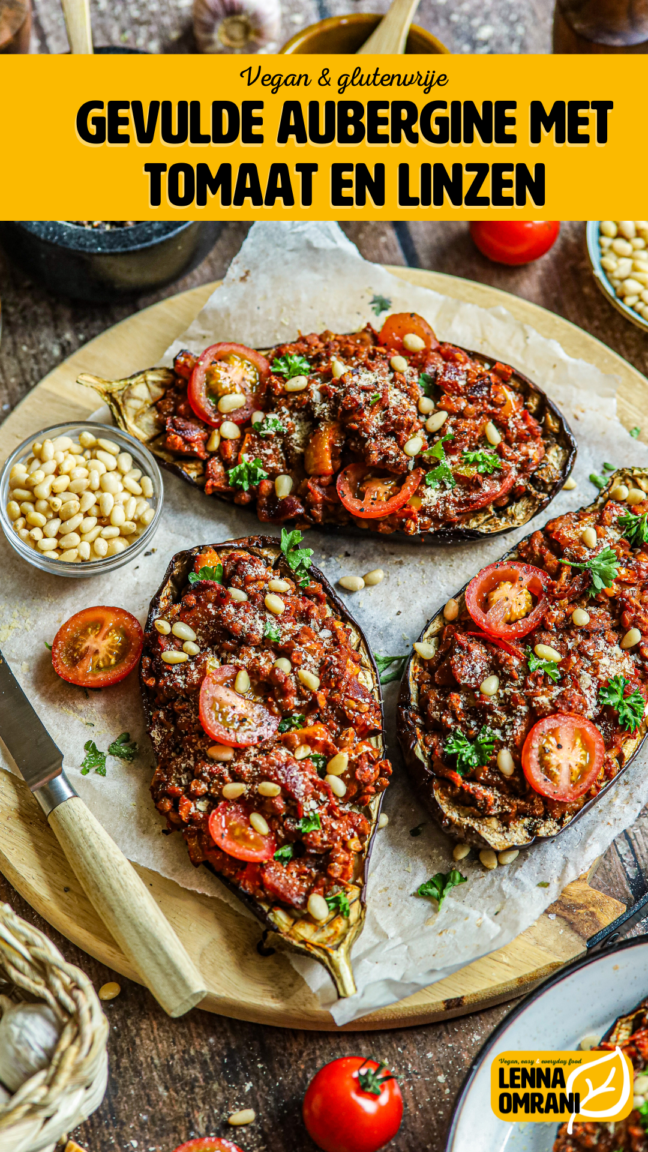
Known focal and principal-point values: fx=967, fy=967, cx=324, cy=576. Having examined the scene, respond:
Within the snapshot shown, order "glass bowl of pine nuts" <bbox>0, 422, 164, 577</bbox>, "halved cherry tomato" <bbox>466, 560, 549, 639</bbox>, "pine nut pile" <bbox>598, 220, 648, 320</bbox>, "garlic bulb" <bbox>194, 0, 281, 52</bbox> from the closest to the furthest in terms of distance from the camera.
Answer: "halved cherry tomato" <bbox>466, 560, 549, 639</bbox>
"glass bowl of pine nuts" <bbox>0, 422, 164, 577</bbox>
"pine nut pile" <bbox>598, 220, 648, 320</bbox>
"garlic bulb" <bbox>194, 0, 281, 52</bbox>

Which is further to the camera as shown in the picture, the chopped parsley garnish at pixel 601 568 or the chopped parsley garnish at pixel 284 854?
the chopped parsley garnish at pixel 601 568

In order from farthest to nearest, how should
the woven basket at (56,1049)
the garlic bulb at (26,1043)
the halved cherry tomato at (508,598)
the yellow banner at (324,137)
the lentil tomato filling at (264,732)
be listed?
the yellow banner at (324,137) → the halved cherry tomato at (508,598) → the lentil tomato filling at (264,732) → the garlic bulb at (26,1043) → the woven basket at (56,1049)

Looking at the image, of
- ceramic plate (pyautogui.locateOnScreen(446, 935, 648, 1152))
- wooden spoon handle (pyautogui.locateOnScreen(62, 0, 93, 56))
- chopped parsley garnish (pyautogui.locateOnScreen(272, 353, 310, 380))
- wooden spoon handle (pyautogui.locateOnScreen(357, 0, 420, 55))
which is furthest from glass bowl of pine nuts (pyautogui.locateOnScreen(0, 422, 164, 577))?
wooden spoon handle (pyautogui.locateOnScreen(357, 0, 420, 55))

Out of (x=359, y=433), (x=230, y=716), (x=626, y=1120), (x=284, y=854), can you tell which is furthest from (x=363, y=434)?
(x=626, y=1120)

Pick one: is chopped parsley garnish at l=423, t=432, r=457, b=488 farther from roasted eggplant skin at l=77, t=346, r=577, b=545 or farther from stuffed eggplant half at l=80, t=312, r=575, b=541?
roasted eggplant skin at l=77, t=346, r=577, b=545

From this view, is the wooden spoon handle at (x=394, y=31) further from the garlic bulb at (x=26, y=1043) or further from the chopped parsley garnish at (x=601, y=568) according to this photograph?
the garlic bulb at (x=26, y=1043)

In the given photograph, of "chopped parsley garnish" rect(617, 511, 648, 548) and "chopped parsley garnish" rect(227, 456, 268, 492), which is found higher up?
"chopped parsley garnish" rect(227, 456, 268, 492)

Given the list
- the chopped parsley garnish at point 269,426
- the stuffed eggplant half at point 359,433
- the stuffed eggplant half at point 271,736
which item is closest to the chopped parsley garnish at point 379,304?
the stuffed eggplant half at point 359,433
